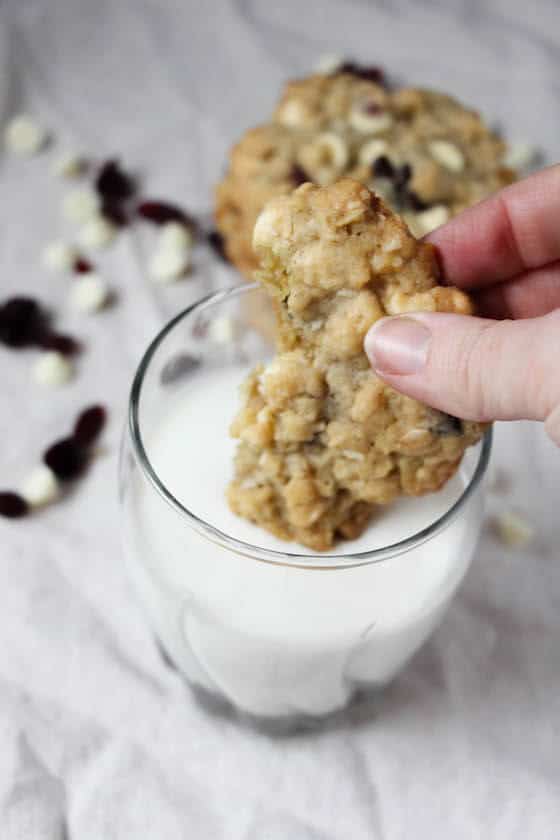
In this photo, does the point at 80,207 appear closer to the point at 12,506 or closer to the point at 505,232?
the point at 12,506

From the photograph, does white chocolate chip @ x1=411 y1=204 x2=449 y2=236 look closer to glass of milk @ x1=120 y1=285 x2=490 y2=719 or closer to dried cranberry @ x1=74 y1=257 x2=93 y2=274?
glass of milk @ x1=120 y1=285 x2=490 y2=719

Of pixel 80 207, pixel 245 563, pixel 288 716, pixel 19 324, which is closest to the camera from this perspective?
pixel 245 563

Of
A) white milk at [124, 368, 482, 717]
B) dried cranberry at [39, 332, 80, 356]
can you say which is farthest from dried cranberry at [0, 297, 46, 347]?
white milk at [124, 368, 482, 717]

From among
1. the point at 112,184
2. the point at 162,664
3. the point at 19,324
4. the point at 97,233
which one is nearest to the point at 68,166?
the point at 112,184

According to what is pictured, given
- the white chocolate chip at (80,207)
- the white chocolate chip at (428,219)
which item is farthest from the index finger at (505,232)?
the white chocolate chip at (80,207)

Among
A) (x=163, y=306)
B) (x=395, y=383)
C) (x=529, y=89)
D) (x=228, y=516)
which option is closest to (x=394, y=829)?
(x=228, y=516)

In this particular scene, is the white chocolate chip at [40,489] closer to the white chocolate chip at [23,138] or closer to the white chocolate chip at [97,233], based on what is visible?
the white chocolate chip at [97,233]

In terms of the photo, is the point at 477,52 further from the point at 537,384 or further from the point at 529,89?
the point at 537,384

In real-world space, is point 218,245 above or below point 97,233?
below
